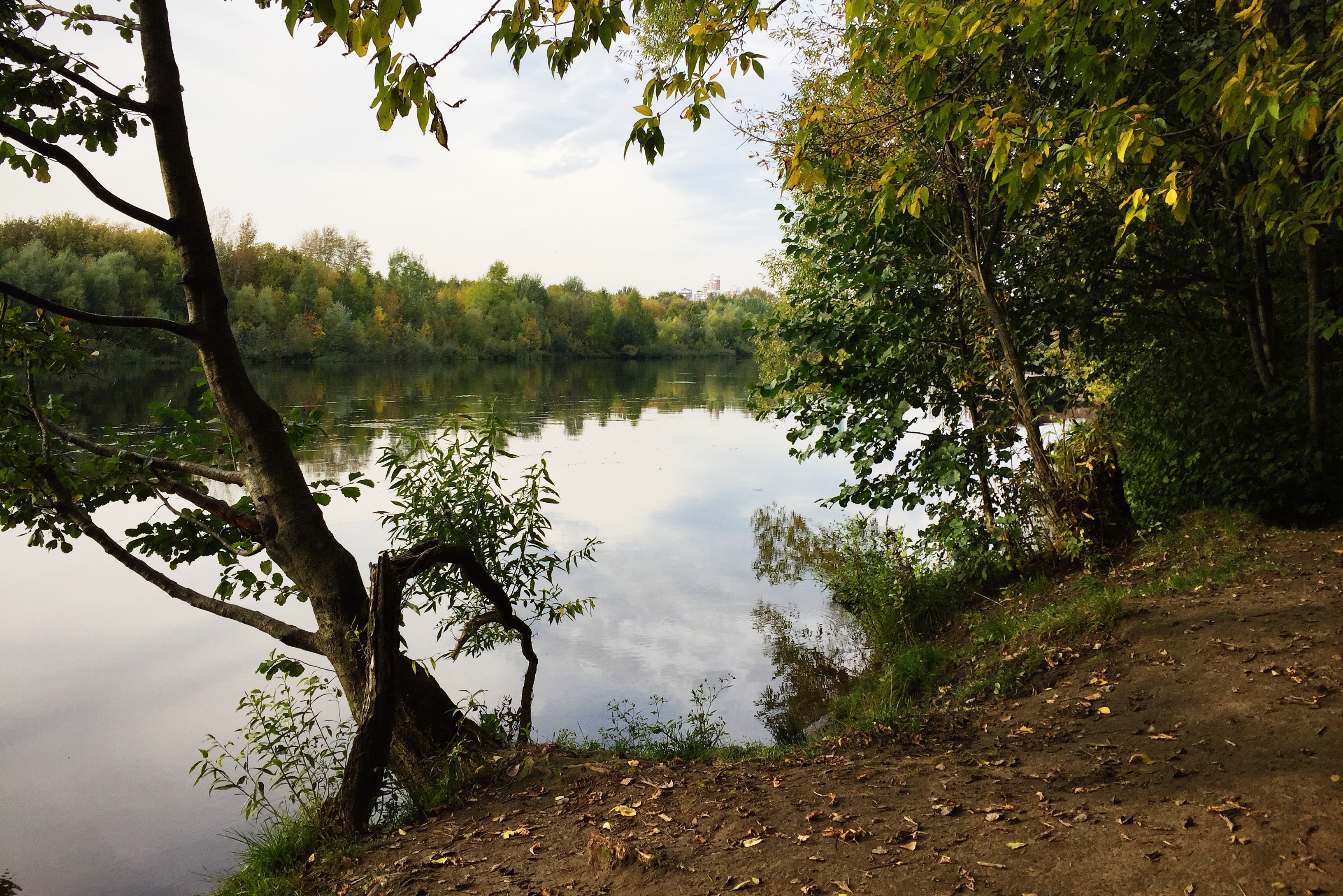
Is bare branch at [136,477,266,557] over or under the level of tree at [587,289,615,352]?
under

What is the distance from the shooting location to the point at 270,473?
14.4ft

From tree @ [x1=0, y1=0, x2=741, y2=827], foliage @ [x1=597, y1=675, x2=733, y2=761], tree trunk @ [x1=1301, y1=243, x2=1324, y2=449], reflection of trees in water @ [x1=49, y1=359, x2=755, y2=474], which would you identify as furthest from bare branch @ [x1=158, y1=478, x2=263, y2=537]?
tree trunk @ [x1=1301, y1=243, x2=1324, y2=449]

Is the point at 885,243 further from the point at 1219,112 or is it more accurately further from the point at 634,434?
the point at 634,434

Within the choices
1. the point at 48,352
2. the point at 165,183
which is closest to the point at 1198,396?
the point at 165,183

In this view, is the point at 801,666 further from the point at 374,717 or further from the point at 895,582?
the point at 374,717

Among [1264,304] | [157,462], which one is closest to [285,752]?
[157,462]

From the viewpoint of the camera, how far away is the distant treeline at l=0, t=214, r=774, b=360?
38.3 meters

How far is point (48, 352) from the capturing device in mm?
4797

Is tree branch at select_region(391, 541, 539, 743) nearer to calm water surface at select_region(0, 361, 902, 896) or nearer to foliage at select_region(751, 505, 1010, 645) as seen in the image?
calm water surface at select_region(0, 361, 902, 896)

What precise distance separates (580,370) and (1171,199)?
185 feet

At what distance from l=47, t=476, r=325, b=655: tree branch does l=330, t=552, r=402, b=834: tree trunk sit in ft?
2.14

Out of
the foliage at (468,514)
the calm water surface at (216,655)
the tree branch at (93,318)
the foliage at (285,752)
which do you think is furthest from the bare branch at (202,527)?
the calm water surface at (216,655)

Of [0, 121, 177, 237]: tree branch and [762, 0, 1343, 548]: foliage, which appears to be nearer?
[0, 121, 177, 237]: tree branch

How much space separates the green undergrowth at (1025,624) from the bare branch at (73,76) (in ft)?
17.6
